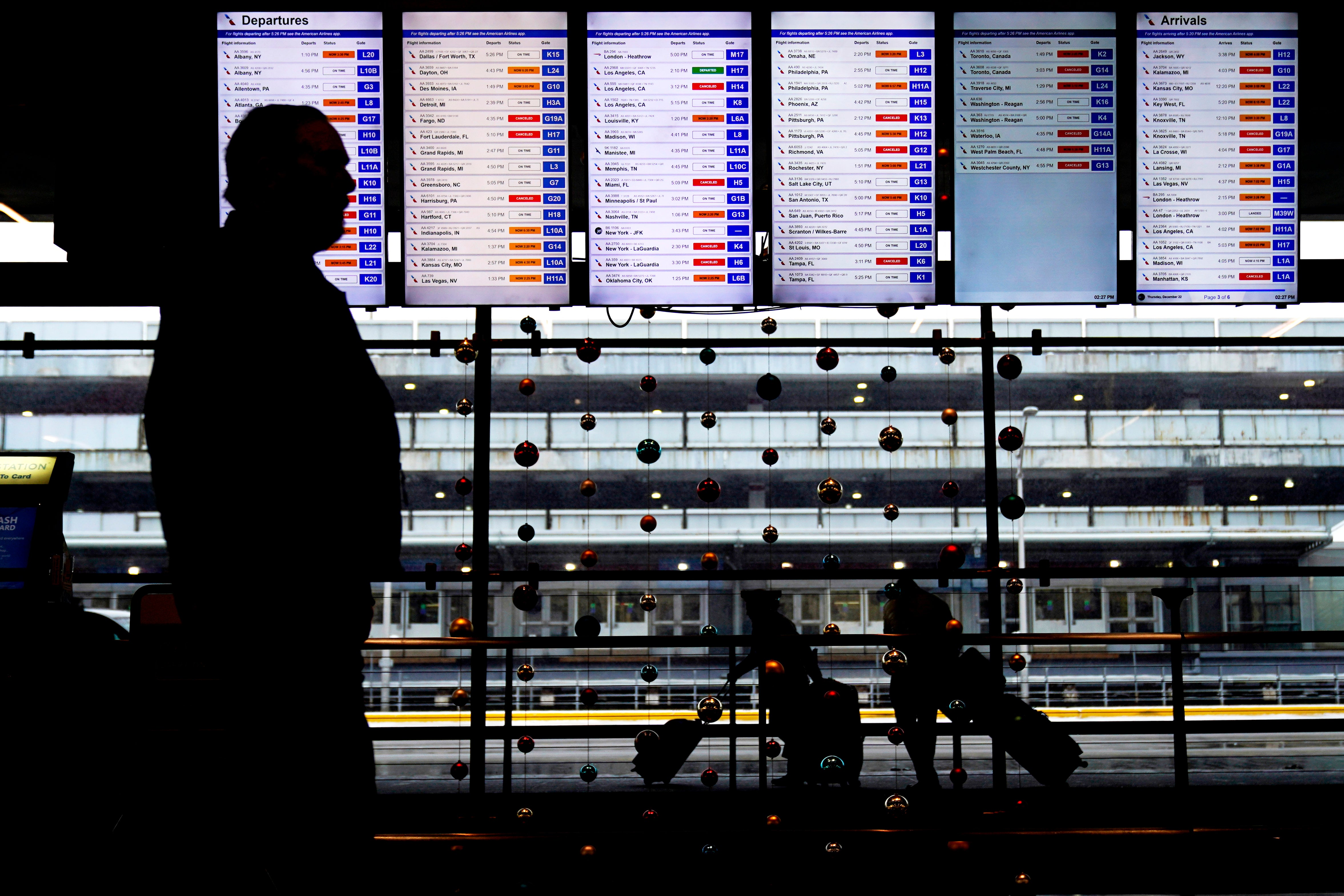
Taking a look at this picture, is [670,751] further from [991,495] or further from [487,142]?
[487,142]

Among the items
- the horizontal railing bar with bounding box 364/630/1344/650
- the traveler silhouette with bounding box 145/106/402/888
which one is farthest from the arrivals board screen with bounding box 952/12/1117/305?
the traveler silhouette with bounding box 145/106/402/888

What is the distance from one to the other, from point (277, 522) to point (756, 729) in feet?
6.70

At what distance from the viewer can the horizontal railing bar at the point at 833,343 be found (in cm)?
303

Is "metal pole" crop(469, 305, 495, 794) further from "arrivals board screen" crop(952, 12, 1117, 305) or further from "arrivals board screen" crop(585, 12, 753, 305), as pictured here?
"arrivals board screen" crop(952, 12, 1117, 305)

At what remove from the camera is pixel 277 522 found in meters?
1.14

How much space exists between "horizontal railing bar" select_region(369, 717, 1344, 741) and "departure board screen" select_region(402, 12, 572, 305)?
1.33 meters

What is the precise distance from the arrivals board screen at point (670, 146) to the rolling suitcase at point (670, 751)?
1.76 m

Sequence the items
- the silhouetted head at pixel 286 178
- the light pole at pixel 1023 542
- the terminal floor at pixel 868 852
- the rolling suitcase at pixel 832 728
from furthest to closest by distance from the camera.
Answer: the light pole at pixel 1023 542
the rolling suitcase at pixel 832 728
the terminal floor at pixel 868 852
the silhouetted head at pixel 286 178

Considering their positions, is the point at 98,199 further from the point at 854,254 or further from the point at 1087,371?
the point at 1087,371

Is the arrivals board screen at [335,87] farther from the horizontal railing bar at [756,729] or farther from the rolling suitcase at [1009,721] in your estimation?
the rolling suitcase at [1009,721]

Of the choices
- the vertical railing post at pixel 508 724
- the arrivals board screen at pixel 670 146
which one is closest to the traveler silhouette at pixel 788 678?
the vertical railing post at pixel 508 724

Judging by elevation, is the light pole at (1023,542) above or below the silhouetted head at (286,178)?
below

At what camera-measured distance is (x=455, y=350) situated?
307cm

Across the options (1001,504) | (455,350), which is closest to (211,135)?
(455,350)
